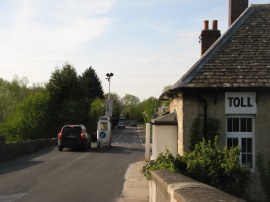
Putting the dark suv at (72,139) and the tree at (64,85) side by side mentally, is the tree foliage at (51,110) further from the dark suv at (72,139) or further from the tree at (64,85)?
the dark suv at (72,139)

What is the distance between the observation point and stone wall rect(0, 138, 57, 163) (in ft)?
71.9

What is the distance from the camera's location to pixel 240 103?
14172 millimetres

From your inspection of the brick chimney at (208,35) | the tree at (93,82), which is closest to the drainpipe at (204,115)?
the brick chimney at (208,35)

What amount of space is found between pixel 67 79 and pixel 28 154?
24.7m

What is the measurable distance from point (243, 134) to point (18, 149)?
46.0 feet

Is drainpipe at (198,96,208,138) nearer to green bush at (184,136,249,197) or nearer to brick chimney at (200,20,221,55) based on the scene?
green bush at (184,136,249,197)

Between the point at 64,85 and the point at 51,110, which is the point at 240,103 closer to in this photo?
the point at 51,110

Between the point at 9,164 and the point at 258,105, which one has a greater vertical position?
the point at 258,105

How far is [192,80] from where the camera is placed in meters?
14.2

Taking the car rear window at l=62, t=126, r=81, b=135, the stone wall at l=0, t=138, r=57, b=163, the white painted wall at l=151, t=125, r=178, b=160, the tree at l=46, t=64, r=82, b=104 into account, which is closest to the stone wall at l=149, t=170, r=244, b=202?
the white painted wall at l=151, t=125, r=178, b=160

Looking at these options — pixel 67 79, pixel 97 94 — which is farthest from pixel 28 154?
pixel 97 94

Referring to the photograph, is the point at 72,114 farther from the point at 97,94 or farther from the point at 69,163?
the point at 97,94

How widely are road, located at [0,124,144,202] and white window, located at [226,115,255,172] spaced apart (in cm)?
385

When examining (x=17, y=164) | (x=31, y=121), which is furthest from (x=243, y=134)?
(x=31, y=121)
